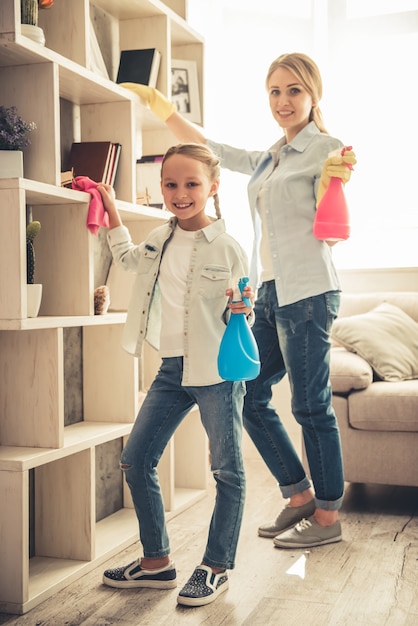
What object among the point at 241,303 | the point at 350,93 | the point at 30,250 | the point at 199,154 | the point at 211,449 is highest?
the point at 350,93

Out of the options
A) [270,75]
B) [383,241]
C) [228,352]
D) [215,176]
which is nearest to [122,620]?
[228,352]

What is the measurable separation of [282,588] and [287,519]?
0.50 metres

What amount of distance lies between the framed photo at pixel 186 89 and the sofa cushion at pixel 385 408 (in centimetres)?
123

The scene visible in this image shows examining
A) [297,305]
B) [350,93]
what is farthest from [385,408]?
[350,93]

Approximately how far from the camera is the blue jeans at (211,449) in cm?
199

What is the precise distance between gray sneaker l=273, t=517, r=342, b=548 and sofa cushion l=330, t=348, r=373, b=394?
57cm

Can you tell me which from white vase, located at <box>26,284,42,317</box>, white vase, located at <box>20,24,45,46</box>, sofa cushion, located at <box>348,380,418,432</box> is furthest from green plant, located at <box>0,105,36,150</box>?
sofa cushion, located at <box>348,380,418,432</box>

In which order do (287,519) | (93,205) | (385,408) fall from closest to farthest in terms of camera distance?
(93,205), (287,519), (385,408)

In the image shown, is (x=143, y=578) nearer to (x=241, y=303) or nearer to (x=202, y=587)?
(x=202, y=587)

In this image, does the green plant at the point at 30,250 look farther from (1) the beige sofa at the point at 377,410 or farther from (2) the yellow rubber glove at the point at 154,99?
(1) the beige sofa at the point at 377,410

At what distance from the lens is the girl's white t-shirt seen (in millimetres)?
2041

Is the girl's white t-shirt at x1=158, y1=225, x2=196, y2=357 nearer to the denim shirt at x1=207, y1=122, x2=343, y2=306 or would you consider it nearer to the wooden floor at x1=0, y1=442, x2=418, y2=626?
the denim shirt at x1=207, y1=122, x2=343, y2=306

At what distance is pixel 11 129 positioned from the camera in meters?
1.98

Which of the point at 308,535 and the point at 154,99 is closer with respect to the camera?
the point at 308,535
